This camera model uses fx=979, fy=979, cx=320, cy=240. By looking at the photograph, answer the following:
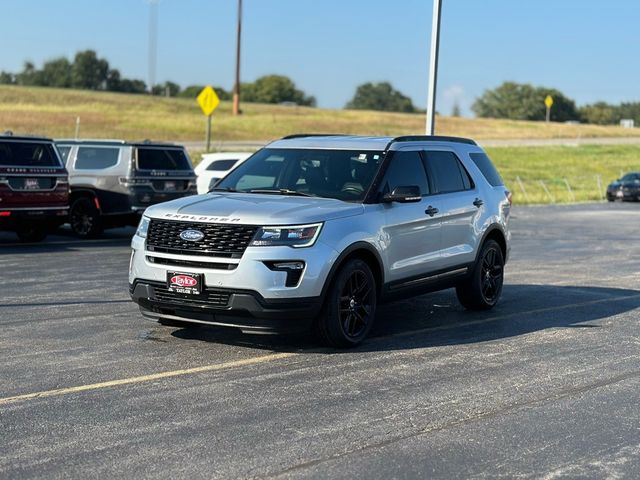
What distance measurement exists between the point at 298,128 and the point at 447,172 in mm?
63757

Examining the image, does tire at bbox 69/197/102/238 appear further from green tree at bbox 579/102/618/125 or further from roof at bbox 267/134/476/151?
→ green tree at bbox 579/102/618/125

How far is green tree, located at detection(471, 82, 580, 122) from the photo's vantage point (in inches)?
6096

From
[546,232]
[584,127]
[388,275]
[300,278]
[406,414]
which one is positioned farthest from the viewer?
[584,127]

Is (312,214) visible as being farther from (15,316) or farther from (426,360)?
(15,316)

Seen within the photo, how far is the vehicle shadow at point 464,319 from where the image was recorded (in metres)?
8.72

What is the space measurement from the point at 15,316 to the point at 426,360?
13.8 feet

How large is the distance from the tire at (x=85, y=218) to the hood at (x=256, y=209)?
9937 millimetres

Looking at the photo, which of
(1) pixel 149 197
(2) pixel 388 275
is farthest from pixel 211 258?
(1) pixel 149 197

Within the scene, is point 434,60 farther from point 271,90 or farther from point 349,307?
point 271,90

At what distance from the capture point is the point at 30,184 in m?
16.0

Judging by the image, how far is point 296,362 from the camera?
784 centimetres

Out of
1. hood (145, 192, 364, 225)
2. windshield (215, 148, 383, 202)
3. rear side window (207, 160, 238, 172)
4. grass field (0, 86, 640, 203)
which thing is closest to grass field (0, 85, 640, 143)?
grass field (0, 86, 640, 203)

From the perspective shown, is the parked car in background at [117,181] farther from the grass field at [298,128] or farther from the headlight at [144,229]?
the grass field at [298,128]

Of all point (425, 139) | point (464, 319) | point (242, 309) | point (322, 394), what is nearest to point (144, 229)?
point (242, 309)
